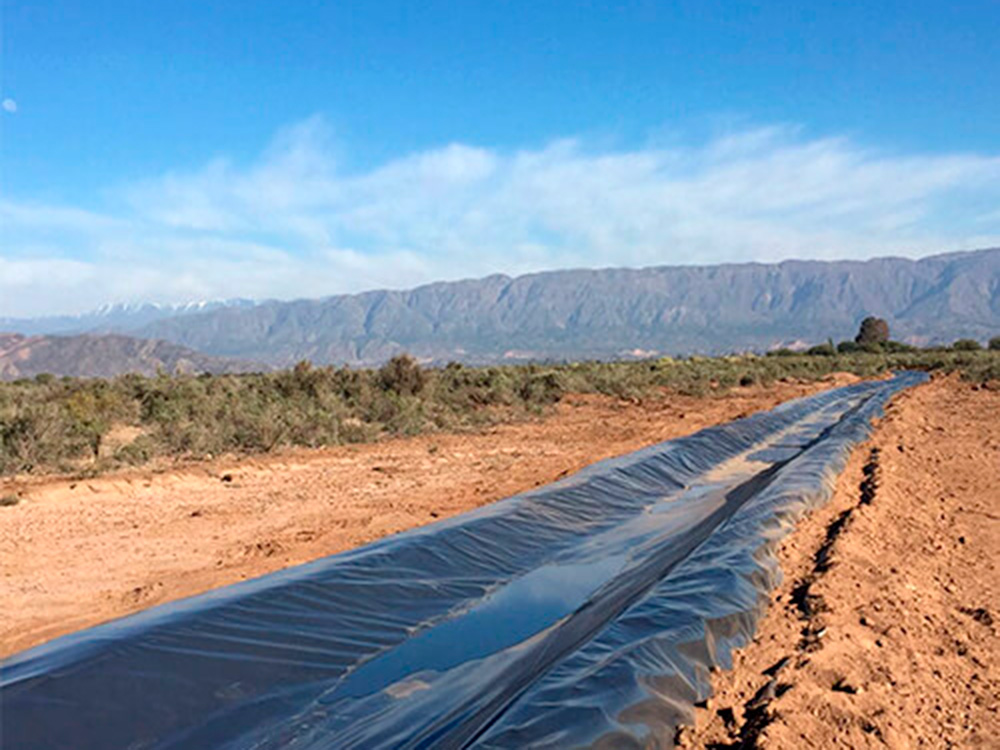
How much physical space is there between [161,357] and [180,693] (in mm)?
96672

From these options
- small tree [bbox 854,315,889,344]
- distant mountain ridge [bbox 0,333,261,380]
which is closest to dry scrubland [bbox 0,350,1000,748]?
small tree [bbox 854,315,889,344]

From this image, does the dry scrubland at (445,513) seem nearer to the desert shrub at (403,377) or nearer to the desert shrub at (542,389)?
the desert shrub at (403,377)

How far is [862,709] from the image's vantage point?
4.28m

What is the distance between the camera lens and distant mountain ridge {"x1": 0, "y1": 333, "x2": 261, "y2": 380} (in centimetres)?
8262

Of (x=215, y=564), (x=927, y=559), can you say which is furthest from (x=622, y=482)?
(x=215, y=564)

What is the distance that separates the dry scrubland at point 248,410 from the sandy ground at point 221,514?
118 centimetres

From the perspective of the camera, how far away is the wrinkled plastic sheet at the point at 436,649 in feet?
14.0

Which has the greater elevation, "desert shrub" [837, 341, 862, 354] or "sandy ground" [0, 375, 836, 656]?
"desert shrub" [837, 341, 862, 354]

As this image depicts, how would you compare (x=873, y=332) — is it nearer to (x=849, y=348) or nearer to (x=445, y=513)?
(x=849, y=348)

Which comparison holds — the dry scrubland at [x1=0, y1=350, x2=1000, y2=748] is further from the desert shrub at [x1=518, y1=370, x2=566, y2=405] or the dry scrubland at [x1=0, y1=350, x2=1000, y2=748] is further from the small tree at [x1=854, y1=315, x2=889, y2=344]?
the small tree at [x1=854, y1=315, x2=889, y2=344]

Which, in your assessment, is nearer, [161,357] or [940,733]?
[940,733]

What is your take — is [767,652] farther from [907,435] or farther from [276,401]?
[276,401]

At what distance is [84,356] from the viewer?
284 ft

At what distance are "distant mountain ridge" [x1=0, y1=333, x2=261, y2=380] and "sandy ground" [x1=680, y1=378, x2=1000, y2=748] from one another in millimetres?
78856
